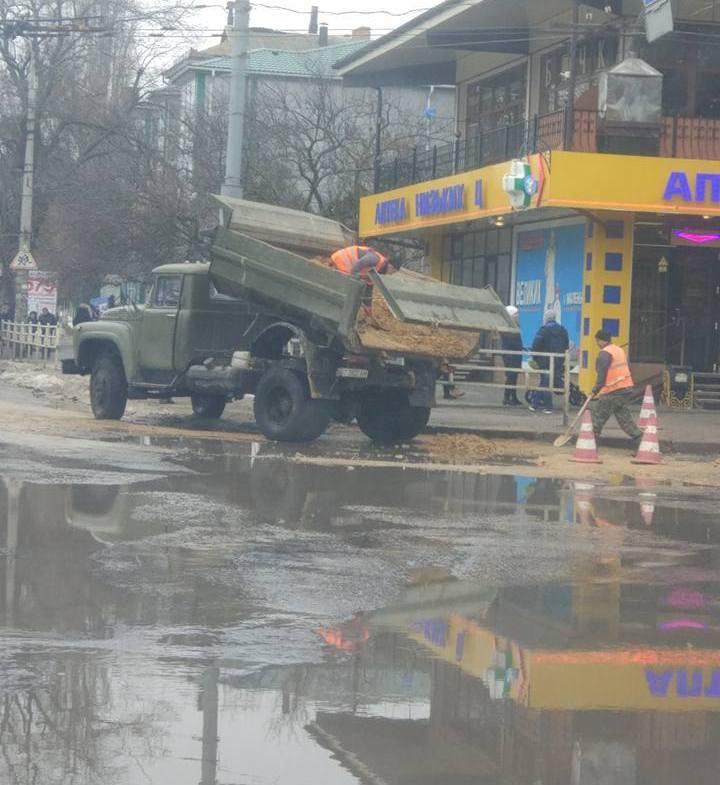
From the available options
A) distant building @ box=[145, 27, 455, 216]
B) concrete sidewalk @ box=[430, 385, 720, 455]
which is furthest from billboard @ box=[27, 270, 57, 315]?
concrete sidewalk @ box=[430, 385, 720, 455]

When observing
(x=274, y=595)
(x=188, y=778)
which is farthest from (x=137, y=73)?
(x=188, y=778)

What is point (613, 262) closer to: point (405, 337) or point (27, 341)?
point (405, 337)

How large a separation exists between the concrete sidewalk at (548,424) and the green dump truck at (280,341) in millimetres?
2511

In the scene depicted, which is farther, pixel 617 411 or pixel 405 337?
pixel 617 411

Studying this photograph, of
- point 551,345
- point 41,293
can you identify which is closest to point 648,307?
point 551,345

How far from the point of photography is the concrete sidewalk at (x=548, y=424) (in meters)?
19.2

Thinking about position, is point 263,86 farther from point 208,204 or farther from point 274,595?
point 274,595

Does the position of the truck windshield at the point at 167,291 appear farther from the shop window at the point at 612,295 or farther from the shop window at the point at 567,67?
the shop window at the point at 567,67

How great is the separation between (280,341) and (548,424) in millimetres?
5174

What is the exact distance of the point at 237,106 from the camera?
846 inches

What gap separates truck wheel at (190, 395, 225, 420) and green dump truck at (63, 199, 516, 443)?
0.90 meters

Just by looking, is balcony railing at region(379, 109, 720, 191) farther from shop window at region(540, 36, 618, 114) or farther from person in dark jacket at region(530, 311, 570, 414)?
person in dark jacket at region(530, 311, 570, 414)

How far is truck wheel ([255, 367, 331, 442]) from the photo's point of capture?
16.8m

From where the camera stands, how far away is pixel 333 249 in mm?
18344
